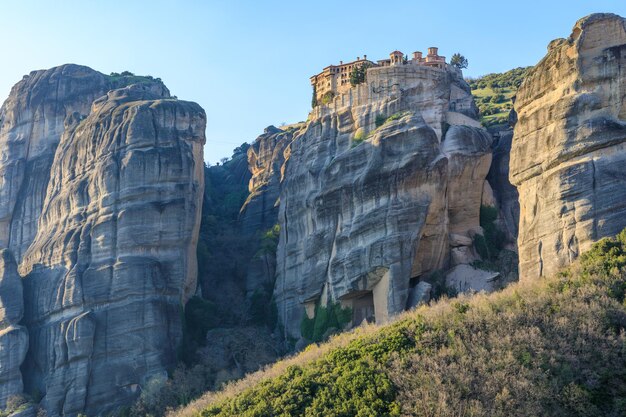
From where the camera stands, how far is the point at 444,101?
51.3m

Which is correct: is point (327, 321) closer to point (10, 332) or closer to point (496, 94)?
point (10, 332)

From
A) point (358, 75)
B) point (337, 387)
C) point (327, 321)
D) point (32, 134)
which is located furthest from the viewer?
point (32, 134)

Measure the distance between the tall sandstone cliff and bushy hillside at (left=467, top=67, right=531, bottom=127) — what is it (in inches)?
705

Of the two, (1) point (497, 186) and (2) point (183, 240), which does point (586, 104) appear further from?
(2) point (183, 240)

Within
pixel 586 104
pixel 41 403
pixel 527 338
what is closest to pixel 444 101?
pixel 586 104

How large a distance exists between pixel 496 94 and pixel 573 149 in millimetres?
36593

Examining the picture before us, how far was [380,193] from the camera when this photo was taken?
47406mm

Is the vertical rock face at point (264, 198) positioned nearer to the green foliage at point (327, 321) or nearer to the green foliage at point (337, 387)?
the green foliage at point (327, 321)

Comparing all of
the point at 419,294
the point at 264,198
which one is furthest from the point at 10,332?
the point at 419,294

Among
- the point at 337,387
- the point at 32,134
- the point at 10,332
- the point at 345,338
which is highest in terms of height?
the point at 32,134

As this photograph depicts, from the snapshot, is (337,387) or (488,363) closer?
(488,363)

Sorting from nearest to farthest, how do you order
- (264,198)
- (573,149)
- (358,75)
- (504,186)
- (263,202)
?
(573,149), (504,186), (358,75), (263,202), (264,198)

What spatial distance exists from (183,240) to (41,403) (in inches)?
429

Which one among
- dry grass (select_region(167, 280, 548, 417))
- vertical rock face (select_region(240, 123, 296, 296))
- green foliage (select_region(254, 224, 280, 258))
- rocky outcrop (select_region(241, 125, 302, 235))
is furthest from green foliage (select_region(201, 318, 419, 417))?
rocky outcrop (select_region(241, 125, 302, 235))
